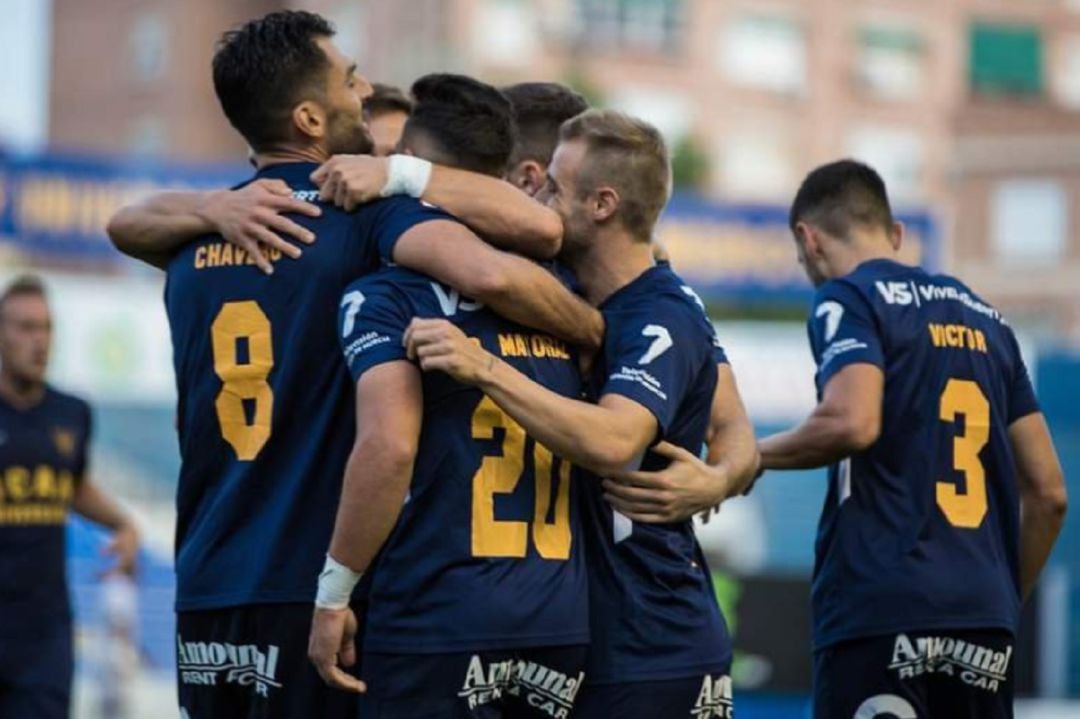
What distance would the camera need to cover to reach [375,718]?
16.9 feet

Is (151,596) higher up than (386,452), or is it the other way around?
(386,452)

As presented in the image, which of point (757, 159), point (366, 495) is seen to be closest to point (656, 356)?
point (366, 495)

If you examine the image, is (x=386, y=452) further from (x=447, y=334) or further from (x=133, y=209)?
(x=133, y=209)

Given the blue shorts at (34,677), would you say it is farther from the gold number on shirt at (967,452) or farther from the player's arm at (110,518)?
the gold number on shirt at (967,452)

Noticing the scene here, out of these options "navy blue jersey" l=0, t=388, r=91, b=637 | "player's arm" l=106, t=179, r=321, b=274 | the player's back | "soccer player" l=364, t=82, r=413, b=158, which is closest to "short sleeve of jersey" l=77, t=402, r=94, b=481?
"navy blue jersey" l=0, t=388, r=91, b=637

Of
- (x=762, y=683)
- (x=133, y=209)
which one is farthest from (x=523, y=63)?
(x=133, y=209)

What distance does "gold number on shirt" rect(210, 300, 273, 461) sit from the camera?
5570 millimetres

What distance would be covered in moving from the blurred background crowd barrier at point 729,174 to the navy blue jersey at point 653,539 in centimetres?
861

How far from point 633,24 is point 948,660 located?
5160 cm

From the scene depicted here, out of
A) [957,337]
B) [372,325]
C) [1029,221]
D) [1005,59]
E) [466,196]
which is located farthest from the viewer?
[1005,59]

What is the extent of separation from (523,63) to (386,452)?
169 feet

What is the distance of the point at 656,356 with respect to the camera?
5449 millimetres

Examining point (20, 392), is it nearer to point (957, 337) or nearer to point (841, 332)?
point (841, 332)

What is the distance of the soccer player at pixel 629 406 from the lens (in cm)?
518
